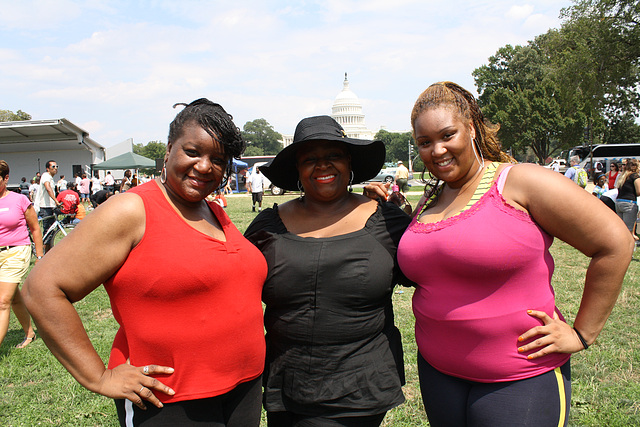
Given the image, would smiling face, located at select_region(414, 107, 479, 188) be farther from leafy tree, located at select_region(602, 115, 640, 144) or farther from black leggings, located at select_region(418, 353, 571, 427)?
leafy tree, located at select_region(602, 115, 640, 144)

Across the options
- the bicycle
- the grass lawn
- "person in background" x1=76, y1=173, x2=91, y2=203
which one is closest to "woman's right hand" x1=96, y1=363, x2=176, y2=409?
the grass lawn

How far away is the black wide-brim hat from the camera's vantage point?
2383 millimetres

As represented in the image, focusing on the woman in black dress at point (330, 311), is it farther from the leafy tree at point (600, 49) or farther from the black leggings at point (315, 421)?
the leafy tree at point (600, 49)

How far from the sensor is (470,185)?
2070mm

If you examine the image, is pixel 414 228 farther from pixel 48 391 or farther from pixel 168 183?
pixel 48 391

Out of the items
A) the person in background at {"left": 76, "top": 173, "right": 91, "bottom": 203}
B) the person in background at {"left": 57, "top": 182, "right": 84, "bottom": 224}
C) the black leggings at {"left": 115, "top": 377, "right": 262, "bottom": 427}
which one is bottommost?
the person in background at {"left": 76, "top": 173, "right": 91, "bottom": 203}

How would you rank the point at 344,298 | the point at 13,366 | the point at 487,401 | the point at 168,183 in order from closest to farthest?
the point at 487,401 < the point at 168,183 < the point at 344,298 < the point at 13,366

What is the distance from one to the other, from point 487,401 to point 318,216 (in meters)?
1.23

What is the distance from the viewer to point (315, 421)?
216 cm

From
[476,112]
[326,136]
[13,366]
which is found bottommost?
[13,366]

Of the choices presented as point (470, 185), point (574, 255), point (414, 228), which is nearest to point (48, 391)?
point (414, 228)

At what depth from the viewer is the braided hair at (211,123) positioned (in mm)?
1999

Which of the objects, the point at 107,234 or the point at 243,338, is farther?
the point at 243,338

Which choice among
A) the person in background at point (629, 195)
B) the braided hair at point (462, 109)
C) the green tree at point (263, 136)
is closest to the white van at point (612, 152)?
the person in background at point (629, 195)
